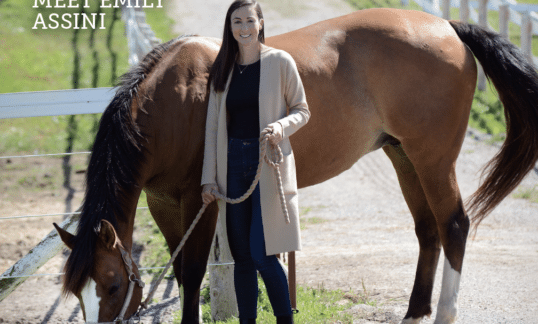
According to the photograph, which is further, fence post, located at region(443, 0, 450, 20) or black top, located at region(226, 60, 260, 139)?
fence post, located at region(443, 0, 450, 20)

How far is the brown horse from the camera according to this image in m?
2.73

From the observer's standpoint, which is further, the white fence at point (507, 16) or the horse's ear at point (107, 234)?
the white fence at point (507, 16)

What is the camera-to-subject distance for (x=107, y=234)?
94.4 inches

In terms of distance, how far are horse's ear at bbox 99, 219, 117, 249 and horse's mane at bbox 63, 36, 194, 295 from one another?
35 millimetres

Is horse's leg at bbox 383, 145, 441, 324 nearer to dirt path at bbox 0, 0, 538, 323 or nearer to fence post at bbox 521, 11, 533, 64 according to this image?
dirt path at bbox 0, 0, 538, 323

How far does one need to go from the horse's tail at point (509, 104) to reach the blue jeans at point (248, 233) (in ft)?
5.64

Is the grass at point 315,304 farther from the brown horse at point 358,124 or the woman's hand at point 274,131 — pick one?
the woman's hand at point 274,131

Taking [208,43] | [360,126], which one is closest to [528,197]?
[360,126]

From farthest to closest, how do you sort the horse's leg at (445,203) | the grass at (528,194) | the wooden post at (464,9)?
the wooden post at (464,9)
the grass at (528,194)
the horse's leg at (445,203)

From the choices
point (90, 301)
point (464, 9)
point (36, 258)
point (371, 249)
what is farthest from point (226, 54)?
point (464, 9)

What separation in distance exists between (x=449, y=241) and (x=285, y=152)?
1421mm

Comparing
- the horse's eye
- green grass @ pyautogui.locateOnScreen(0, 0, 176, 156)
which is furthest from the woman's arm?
green grass @ pyautogui.locateOnScreen(0, 0, 176, 156)

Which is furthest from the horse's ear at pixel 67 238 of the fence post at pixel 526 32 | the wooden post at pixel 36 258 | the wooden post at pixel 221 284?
the fence post at pixel 526 32

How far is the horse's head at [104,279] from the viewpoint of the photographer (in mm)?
2342
